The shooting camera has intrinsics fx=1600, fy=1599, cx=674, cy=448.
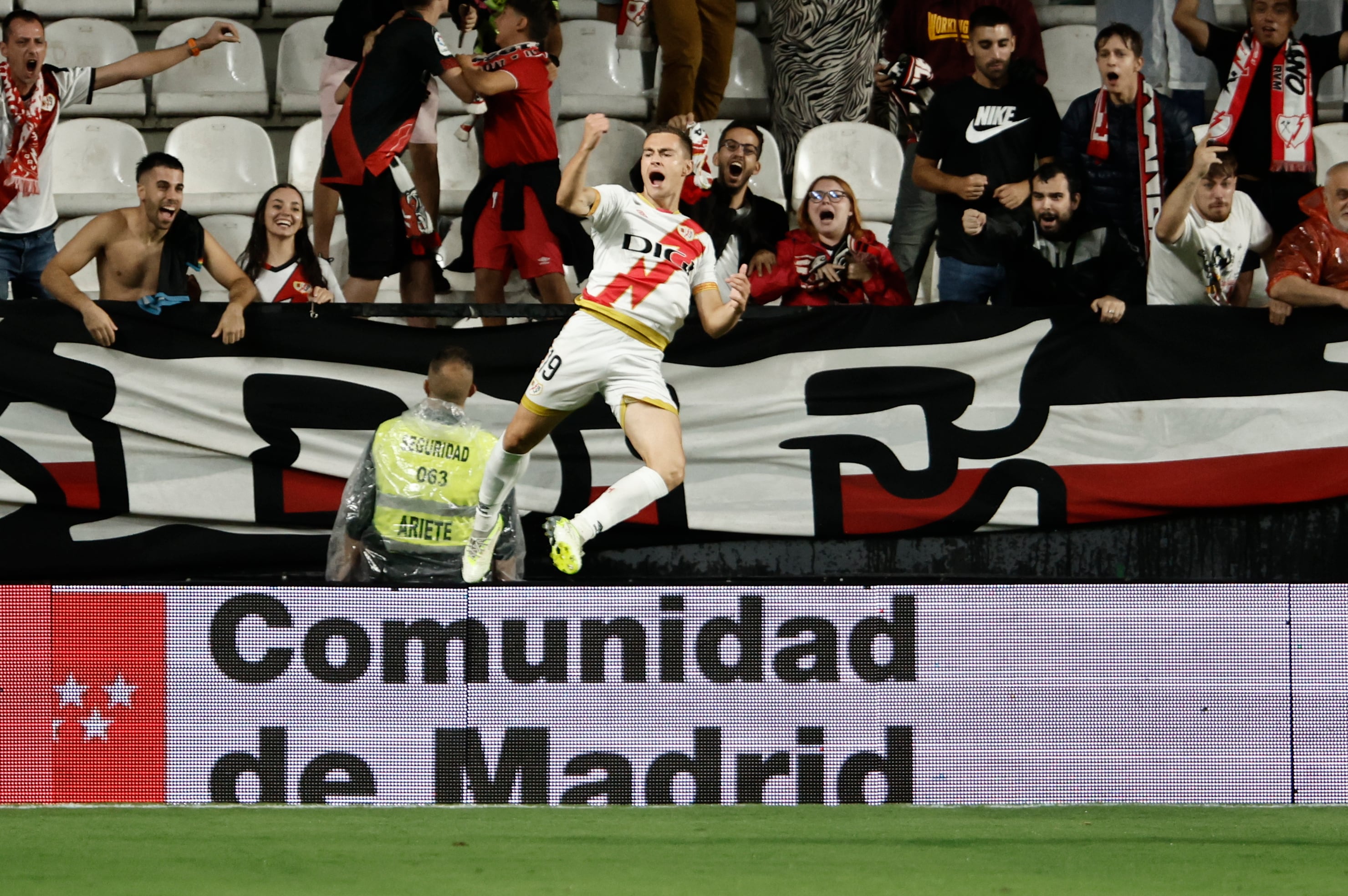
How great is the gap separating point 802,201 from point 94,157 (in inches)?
180

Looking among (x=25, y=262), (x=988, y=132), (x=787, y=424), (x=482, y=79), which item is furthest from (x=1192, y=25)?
(x=25, y=262)

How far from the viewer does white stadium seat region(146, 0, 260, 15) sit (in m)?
10.6

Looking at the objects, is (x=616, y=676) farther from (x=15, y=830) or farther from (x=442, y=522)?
(x=15, y=830)

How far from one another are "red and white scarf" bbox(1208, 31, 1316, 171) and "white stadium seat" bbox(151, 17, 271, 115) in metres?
5.83

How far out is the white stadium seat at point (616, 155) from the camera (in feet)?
30.1

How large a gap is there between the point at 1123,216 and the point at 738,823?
3875 mm

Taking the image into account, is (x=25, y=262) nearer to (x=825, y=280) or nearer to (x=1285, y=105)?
(x=825, y=280)

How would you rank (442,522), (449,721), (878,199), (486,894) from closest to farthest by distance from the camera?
(486,894)
(449,721)
(442,522)
(878,199)

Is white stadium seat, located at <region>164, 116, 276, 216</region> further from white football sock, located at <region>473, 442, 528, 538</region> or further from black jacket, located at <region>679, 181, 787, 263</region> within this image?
white football sock, located at <region>473, 442, 528, 538</region>

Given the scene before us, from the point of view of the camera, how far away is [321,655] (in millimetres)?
5387

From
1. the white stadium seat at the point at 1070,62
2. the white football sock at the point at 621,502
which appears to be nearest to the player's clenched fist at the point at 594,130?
the white football sock at the point at 621,502

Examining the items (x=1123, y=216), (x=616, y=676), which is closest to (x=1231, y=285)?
(x=1123, y=216)

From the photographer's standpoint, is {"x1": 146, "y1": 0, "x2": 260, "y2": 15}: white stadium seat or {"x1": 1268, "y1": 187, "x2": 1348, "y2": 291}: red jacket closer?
{"x1": 1268, "y1": 187, "x2": 1348, "y2": 291}: red jacket

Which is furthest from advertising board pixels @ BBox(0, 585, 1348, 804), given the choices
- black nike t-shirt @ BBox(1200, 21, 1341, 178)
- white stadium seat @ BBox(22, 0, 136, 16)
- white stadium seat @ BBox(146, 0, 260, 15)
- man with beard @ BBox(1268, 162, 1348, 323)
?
white stadium seat @ BBox(22, 0, 136, 16)
